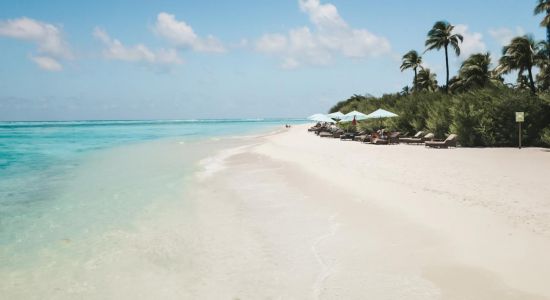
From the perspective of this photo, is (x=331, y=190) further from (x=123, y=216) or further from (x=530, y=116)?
(x=530, y=116)

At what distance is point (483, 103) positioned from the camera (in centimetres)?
1959

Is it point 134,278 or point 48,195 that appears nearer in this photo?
point 134,278

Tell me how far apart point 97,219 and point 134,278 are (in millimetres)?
3544

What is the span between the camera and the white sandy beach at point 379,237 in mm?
4512

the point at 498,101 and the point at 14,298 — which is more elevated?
the point at 498,101

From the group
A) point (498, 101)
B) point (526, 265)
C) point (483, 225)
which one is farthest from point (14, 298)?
point (498, 101)

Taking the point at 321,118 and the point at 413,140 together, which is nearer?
the point at 413,140

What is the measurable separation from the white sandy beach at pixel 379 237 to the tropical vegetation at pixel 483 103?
8501 millimetres

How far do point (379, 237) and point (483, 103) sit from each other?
16.5 meters

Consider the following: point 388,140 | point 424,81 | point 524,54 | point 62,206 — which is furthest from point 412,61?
point 62,206

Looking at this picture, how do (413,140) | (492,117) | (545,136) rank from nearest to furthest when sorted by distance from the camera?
(545,136) < (492,117) < (413,140)

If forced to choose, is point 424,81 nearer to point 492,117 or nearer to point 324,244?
point 492,117

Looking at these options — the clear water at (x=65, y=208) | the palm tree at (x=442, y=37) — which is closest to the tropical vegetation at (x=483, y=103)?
the palm tree at (x=442, y=37)

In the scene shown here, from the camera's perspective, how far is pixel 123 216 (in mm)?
8297
